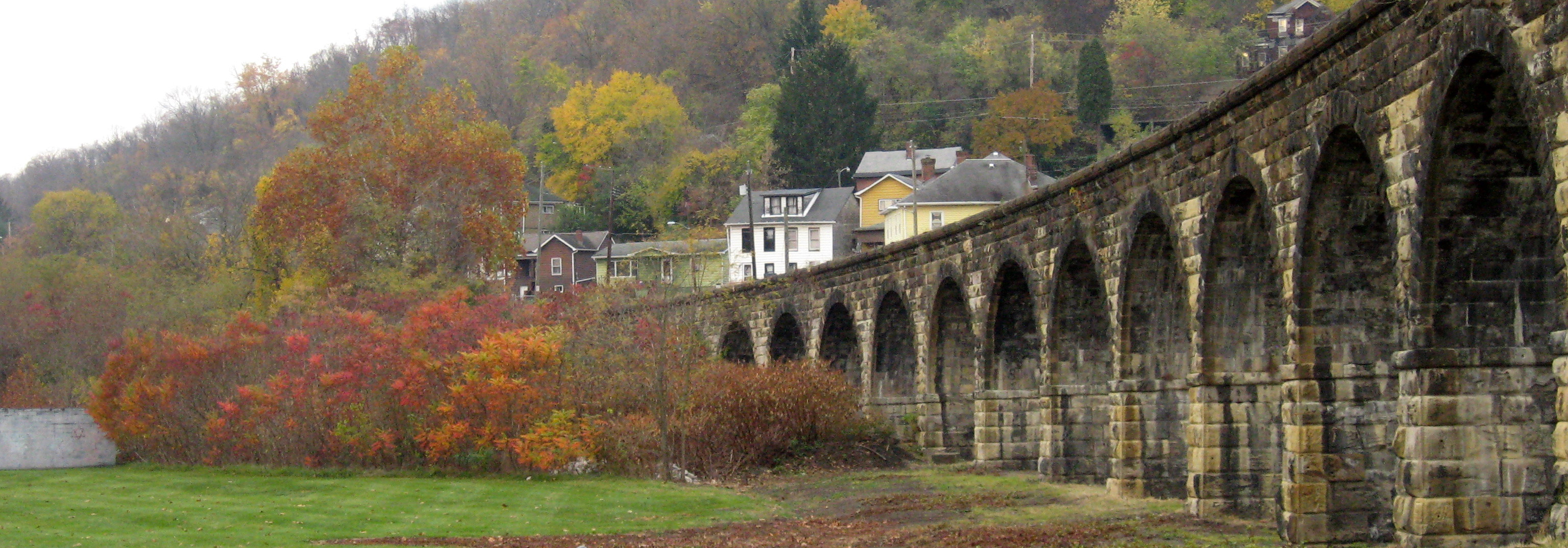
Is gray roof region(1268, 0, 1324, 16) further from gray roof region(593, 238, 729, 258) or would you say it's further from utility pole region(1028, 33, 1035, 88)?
gray roof region(593, 238, 729, 258)

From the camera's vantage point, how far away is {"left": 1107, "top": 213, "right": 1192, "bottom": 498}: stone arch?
20.6 metres

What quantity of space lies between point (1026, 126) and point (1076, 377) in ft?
174

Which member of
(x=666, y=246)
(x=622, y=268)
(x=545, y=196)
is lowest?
(x=622, y=268)

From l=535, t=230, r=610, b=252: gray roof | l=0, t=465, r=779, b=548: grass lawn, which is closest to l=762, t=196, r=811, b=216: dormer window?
l=535, t=230, r=610, b=252: gray roof

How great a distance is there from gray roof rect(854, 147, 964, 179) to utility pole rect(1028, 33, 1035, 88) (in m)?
7.60

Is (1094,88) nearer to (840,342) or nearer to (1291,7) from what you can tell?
(1291,7)

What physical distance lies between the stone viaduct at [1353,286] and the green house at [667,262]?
15.5 metres

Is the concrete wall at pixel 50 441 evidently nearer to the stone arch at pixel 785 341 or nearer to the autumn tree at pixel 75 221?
the stone arch at pixel 785 341

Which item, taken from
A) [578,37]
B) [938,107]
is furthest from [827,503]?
[578,37]

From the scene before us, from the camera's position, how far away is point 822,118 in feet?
249

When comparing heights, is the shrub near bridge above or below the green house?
below

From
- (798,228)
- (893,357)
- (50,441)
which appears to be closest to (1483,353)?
(893,357)

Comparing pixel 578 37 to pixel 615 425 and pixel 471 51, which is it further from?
pixel 615 425

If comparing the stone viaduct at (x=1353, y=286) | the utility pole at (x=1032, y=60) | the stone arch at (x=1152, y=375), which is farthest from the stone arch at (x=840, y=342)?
the utility pole at (x=1032, y=60)
